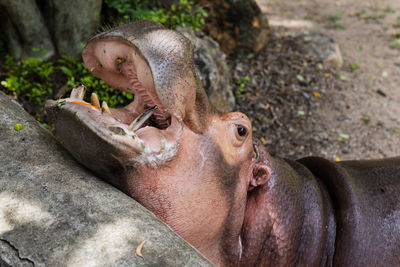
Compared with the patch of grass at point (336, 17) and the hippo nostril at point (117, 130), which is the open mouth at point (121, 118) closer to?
the hippo nostril at point (117, 130)

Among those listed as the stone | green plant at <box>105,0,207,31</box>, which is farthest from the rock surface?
the stone

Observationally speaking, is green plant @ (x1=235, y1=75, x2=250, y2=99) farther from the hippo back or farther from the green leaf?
the green leaf

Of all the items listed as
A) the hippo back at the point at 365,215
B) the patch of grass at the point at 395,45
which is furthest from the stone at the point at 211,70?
the patch of grass at the point at 395,45

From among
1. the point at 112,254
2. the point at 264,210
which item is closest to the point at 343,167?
the point at 264,210

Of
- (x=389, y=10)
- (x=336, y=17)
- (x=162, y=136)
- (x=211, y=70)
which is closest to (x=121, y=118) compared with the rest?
(x=162, y=136)

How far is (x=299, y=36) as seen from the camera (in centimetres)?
669

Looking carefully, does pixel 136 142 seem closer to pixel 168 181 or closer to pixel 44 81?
pixel 168 181

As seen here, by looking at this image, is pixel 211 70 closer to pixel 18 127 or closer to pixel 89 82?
pixel 89 82

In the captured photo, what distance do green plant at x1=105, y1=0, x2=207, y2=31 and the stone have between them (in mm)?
122

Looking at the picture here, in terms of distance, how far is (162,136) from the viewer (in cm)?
195

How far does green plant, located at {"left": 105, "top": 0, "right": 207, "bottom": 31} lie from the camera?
4152 millimetres

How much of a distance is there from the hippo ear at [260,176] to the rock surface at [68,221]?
869mm

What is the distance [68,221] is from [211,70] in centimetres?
298

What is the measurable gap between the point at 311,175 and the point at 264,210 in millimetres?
504
